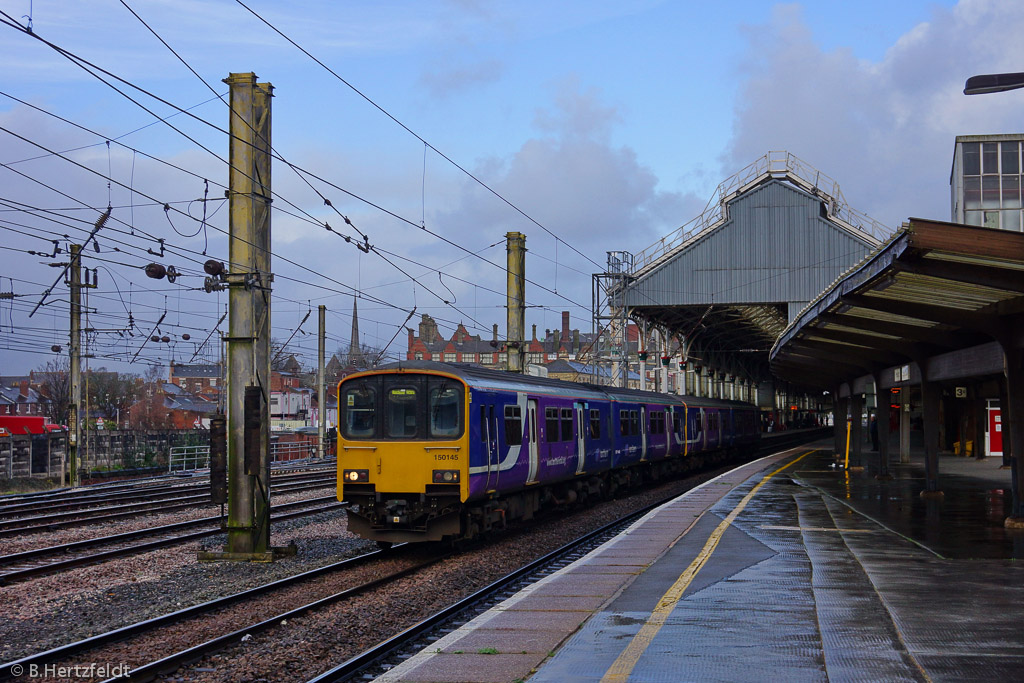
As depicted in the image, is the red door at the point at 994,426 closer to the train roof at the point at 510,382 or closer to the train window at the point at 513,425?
the train roof at the point at 510,382

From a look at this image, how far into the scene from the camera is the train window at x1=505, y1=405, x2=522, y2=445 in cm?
1658

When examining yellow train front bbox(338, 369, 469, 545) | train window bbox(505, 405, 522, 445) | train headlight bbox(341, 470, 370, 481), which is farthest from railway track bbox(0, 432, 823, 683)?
train window bbox(505, 405, 522, 445)

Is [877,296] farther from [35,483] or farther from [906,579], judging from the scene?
[35,483]

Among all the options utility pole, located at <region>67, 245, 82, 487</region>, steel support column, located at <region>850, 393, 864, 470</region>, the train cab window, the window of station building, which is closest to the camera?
the train cab window

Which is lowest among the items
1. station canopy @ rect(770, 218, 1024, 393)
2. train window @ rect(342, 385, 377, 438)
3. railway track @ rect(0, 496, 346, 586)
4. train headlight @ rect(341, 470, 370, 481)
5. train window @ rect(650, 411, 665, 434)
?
railway track @ rect(0, 496, 346, 586)

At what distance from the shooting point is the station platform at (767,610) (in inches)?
270

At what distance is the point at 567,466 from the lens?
20250 mm

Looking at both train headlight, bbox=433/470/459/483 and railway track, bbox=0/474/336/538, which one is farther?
railway track, bbox=0/474/336/538

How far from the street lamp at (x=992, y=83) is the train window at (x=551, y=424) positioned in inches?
387

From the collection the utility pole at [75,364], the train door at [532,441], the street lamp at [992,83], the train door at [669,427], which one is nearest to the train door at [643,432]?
the train door at [669,427]

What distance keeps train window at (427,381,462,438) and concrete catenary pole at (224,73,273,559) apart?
241 centimetres

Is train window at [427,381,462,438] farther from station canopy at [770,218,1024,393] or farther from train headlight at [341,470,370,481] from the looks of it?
station canopy at [770,218,1024,393]

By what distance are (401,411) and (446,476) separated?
124cm

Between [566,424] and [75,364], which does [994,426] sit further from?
[75,364]
